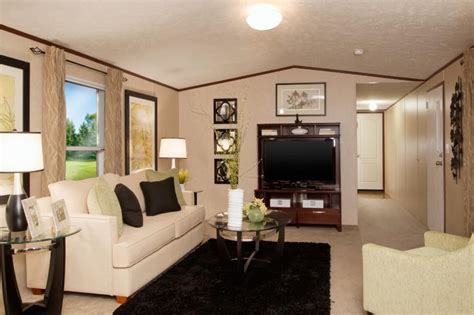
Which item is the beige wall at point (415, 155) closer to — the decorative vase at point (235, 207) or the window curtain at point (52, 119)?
the decorative vase at point (235, 207)

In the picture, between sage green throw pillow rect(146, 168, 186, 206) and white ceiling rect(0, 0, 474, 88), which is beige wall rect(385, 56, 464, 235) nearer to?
white ceiling rect(0, 0, 474, 88)

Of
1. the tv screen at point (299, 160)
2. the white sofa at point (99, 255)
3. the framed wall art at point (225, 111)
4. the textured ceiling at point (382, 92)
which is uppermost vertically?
the textured ceiling at point (382, 92)

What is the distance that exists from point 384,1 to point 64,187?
124 inches

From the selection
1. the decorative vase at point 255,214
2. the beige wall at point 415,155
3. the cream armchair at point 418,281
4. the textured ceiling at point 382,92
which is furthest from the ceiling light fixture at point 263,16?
the textured ceiling at point 382,92

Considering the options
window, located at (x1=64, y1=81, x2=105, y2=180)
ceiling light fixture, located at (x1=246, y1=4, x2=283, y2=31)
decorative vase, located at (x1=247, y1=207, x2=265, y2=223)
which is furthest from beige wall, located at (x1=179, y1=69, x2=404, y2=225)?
ceiling light fixture, located at (x1=246, y1=4, x2=283, y2=31)

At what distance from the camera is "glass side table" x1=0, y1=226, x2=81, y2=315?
2706 millimetres

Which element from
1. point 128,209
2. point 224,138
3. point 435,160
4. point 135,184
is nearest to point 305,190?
point 224,138

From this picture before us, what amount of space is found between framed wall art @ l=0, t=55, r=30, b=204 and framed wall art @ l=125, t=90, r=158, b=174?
5.75 ft

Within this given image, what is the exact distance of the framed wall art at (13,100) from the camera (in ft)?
11.2

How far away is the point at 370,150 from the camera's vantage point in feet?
36.2

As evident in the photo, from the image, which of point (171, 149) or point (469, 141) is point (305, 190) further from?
point (469, 141)

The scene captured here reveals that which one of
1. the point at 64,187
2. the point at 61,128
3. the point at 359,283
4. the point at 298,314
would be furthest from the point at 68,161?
the point at 359,283

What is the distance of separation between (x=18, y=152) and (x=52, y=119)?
44.3 inches

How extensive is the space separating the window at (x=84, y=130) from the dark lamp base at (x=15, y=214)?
5.17 feet
